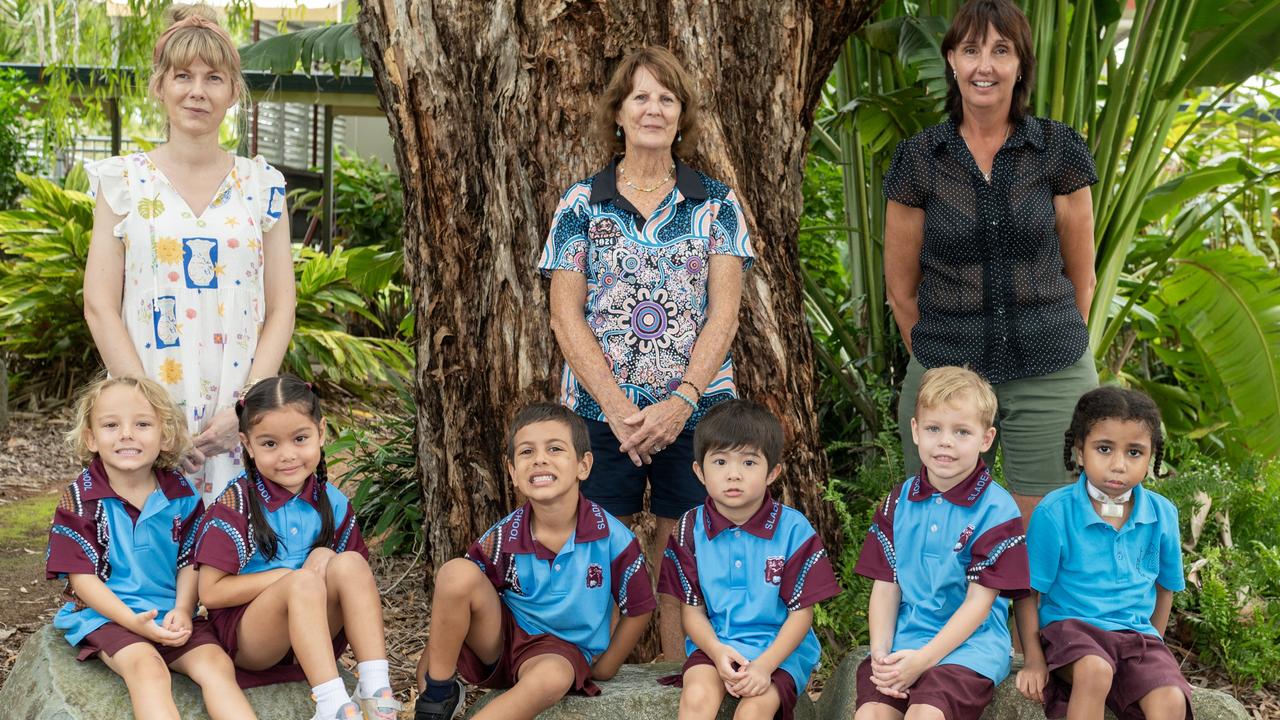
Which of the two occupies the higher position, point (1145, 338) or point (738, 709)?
point (1145, 338)

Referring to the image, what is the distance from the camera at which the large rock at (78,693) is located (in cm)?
291

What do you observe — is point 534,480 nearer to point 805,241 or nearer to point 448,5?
point 448,5

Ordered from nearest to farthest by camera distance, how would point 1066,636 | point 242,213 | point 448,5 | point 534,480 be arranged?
point 1066,636, point 534,480, point 242,213, point 448,5

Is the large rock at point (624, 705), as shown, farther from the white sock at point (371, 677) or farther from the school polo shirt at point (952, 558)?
the school polo shirt at point (952, 558)

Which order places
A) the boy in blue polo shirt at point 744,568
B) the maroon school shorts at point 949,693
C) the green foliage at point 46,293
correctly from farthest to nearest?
the green foliage at point 46,293, the boy in blue polo shirt at point 744,568, the maroon school shorts at point 949,693

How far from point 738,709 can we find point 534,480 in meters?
0.76

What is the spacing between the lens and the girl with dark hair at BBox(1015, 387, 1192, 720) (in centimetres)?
287

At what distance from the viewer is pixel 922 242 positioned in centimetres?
344

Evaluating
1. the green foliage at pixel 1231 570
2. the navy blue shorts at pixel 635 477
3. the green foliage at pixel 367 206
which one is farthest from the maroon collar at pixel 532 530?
the green foliage at pixel 367 206

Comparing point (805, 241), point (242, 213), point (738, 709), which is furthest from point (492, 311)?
point (805, 241)

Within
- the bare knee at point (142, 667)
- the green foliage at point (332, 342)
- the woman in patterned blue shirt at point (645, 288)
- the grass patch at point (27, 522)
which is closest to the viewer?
the bare knee at point (142, 667)

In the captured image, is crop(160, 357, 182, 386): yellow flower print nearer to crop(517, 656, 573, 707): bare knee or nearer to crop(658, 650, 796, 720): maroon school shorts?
crop(517, 656, 573, 707): bare knee

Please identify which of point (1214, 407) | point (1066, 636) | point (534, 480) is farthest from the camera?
point (1214, 407)

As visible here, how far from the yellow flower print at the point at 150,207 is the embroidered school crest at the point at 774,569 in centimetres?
189
